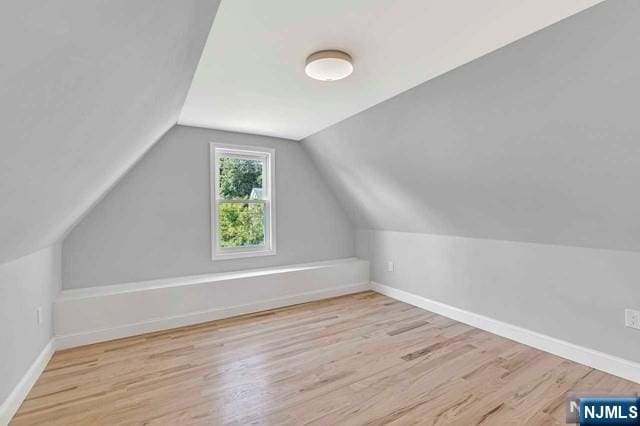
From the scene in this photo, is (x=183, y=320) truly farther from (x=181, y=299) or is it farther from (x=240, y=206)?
(x=240, y=206)

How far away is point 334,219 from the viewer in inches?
191

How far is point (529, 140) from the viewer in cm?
218

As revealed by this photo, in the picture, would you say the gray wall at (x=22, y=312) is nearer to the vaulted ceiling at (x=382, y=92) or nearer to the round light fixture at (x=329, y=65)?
the vaulted ceiling at (x=382, y=92)

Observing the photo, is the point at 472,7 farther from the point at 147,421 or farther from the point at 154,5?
the point at 147,421

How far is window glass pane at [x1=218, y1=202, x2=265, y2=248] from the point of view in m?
3.98

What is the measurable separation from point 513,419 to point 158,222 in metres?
3.60

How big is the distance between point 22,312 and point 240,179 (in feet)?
8.14

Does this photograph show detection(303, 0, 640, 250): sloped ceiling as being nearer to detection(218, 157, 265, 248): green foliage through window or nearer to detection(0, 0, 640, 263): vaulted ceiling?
detection(0, 0, 640, 263): vaulted ceiling

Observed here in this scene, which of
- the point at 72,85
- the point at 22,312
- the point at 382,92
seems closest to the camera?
the point at 72,85

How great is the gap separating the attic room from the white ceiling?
0.02 meters

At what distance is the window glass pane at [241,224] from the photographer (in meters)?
3.98

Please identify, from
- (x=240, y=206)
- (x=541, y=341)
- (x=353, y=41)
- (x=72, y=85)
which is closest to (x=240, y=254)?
(x=240, y=206)

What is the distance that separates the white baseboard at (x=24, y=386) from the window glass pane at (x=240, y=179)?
2.21 metres

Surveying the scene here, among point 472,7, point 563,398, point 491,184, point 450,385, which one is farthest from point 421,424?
point 472,7
